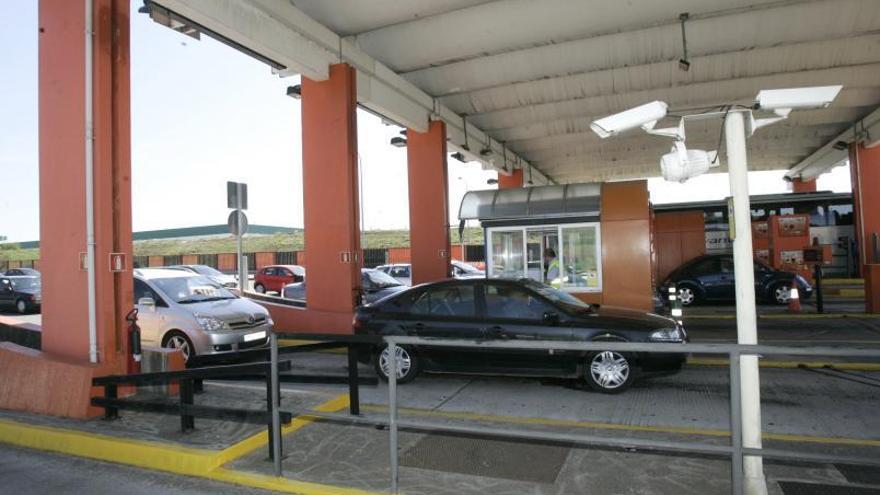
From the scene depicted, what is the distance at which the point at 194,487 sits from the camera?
4.21 m

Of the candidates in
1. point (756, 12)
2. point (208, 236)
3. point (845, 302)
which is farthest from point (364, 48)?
point (208, 236)

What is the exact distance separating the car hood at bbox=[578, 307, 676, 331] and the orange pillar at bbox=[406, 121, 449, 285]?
27.9 ft

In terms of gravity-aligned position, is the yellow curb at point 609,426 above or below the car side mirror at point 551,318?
below

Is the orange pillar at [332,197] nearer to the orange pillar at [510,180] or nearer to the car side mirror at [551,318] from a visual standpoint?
the car side mirror at [551,318]

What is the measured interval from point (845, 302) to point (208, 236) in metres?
79.0

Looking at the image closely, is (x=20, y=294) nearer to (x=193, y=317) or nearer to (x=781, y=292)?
(x=193, y=317)

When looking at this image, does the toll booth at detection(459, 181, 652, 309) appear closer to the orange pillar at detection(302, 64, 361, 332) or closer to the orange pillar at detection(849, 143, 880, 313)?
the orange pillar at detection(302, 64, 361, 332)

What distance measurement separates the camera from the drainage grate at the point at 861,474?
12.7 feet

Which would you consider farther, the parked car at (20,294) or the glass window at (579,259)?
the parked car at (20,294)

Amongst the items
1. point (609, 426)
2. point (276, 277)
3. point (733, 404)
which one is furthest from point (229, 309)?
point (276, 277)

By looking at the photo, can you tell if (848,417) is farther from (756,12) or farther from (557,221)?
(756,12)

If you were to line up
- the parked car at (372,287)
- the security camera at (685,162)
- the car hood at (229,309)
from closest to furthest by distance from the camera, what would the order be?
the security camera at (685,162) → the car hood at (229,309) → the parked car at (372,287)

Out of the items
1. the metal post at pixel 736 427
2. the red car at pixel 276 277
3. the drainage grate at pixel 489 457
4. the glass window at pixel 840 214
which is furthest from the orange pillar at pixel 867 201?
the red car at pixel 276 277

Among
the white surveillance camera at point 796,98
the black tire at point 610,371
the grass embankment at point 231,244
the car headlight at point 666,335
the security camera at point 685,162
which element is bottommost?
the black tire at point 610,371
